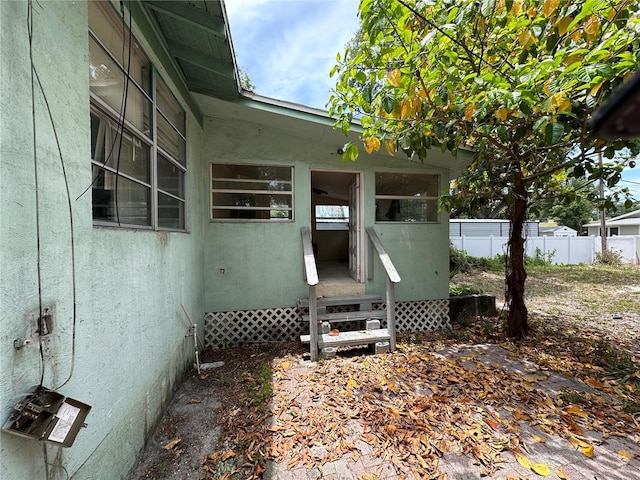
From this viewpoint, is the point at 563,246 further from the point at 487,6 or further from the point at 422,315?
the point at 487,6

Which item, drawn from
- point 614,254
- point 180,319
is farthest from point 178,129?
point 614,254

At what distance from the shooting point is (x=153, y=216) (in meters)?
2.64

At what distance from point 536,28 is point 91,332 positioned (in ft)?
12.9

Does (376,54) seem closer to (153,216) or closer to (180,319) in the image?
(153,216)

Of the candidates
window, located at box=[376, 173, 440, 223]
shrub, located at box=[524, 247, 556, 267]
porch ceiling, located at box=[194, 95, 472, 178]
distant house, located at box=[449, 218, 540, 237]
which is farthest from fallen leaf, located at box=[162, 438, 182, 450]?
distant house, located at box=[449, 218, 540, 237]

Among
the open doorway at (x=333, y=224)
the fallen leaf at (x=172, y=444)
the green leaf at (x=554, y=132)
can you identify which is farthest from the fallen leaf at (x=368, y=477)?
the open doorway at (x=333, y=224)

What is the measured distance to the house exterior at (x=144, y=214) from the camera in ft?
4.01

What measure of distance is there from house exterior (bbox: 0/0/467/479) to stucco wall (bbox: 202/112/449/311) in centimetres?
2

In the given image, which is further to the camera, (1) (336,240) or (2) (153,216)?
(1) (336,240)

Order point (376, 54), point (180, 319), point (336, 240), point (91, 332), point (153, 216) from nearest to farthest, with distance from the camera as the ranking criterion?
point (91, 332), point (376, 54), point (153, 216), point (180, 319), point (336, 240)

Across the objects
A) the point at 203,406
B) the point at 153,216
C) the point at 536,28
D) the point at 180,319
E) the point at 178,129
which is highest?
the point at 536,28

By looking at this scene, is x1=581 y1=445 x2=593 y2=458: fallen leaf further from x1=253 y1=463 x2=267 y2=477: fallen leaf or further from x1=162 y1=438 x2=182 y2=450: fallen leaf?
x1=162 y1=438 x2=182 y2=450: fallen leaf

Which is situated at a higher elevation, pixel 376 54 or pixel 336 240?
pixel 376 54

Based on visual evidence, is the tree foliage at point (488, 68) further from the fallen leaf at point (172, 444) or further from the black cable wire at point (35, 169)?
the fallen leaf at point (172, 444)
